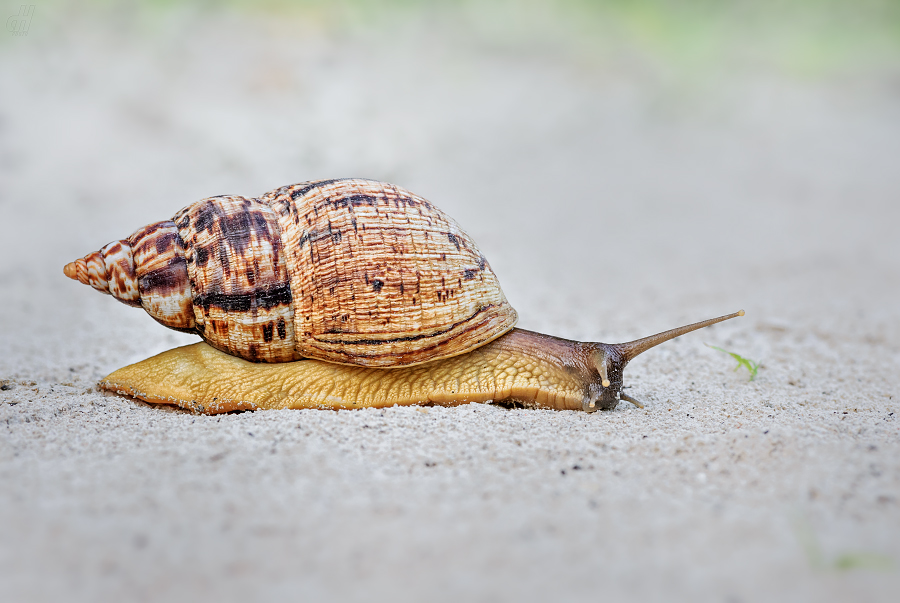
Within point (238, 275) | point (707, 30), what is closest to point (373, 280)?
point (238, 275)

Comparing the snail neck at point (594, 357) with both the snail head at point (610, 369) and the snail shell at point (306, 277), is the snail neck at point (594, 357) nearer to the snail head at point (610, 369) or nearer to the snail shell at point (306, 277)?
the snail head at point (610, 369)

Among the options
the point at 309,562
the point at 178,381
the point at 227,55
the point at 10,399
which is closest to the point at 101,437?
the point at 178,381

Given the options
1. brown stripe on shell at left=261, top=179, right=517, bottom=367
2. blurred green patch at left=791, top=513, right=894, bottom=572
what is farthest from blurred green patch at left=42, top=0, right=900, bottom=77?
blurred green patch at left=791, top=513, right=894, bottom=572

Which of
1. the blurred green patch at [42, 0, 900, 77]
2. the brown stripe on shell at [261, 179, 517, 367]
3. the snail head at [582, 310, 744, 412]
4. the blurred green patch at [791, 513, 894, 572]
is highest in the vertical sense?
the blurred green patch at [42, 0, 900, 77]

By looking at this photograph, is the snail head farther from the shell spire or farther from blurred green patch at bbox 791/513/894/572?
the shell spire

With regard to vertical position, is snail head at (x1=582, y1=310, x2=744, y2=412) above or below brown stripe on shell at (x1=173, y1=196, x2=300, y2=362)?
below

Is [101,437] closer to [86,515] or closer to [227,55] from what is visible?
[86,515]

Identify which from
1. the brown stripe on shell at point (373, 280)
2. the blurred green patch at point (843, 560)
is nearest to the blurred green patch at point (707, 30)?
the brown stripe on shell at point (373, 280)

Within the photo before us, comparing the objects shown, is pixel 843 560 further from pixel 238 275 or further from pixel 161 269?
pixel 161 269
